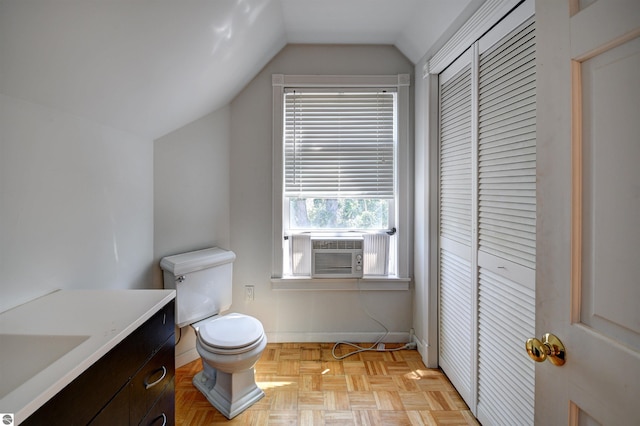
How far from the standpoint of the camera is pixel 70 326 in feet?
3.22

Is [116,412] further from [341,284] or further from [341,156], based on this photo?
A: [341,156]

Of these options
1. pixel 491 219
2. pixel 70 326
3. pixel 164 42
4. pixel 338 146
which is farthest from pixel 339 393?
pixel 164 42

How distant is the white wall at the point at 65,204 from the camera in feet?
3.51

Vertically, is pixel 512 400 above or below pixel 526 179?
below

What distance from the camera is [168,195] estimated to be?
2.05 meters

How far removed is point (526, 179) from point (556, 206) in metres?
0.64

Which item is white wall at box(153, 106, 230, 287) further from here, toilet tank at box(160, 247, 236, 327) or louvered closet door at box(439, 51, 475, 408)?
louvered closet door at box(439, 51, 475, 408)

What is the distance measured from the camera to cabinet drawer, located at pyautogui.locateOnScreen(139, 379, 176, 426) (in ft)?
3.60

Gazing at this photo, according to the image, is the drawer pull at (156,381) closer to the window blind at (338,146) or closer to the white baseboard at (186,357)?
the white baseboard at (186,357)

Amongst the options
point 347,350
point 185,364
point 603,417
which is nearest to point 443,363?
point 347,350

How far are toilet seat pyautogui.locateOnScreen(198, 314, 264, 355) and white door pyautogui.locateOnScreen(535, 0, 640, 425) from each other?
1296mm

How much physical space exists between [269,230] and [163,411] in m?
1.36

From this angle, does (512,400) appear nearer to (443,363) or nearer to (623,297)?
(443,363)

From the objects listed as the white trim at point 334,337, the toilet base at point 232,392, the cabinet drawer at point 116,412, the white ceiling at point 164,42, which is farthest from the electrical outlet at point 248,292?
the cabinet drawer at point 116,412
